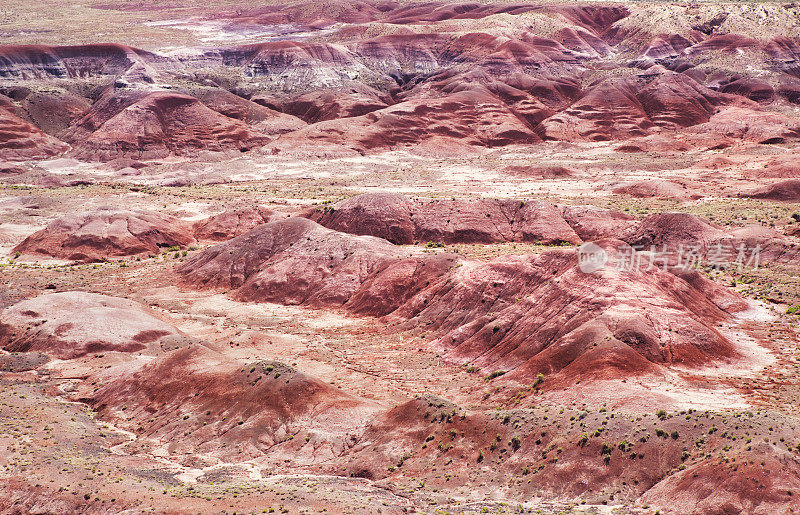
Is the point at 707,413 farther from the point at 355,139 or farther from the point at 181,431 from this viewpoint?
the point at 355,139

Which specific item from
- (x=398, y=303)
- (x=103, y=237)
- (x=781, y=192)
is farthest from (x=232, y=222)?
(x=781, y=192)

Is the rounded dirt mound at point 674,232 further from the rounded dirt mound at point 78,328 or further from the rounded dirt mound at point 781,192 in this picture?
the rounded dirt mound at point 78,328

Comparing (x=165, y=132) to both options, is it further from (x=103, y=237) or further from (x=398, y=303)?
(x=398, y=303)

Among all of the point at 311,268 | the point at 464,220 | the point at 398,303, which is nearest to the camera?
the point at 398,303

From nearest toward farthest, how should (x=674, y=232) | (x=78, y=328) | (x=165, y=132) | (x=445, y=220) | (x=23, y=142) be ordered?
(x=78, y=328) → (x=674, y=232) → (x=445, y=220) → (x=23, y=142) → (x=165, y=132)

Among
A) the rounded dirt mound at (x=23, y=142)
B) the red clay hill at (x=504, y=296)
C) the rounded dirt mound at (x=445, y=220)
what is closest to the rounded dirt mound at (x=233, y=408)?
the red clay hill at (x=504, y=296)

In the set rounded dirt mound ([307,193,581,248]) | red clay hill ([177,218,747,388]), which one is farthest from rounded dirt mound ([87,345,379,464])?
rounded dirt mound ([307,193,581,248])

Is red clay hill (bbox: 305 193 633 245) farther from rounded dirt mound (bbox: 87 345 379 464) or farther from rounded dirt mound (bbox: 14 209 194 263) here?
rounded dirt mound (bbox: 87 345 379 464)

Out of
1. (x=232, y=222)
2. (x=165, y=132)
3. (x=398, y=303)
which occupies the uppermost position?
(x=398, y=303)
